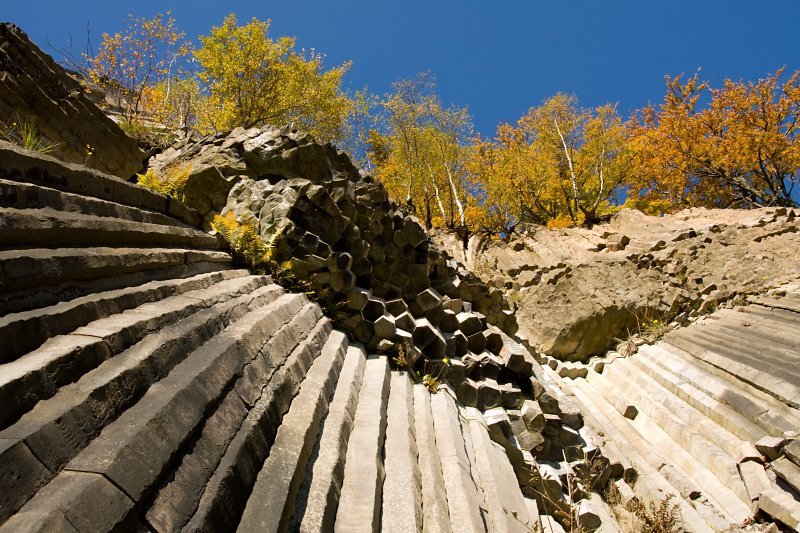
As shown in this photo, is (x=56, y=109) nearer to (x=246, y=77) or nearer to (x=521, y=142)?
(x=246, y=77)

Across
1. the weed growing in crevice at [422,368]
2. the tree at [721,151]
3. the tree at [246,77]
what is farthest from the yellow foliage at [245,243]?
the tree at [721,151]

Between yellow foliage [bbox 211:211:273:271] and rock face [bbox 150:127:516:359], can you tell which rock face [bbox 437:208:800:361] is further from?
yellow foliage [bbox 211:211:273:271]

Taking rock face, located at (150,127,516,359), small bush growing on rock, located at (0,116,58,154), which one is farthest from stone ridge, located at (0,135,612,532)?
small bush growing on rock, located at (0,116,58,154)

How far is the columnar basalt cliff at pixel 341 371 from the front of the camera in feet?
7.55

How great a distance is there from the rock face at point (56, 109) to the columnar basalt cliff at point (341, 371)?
195 millimetres

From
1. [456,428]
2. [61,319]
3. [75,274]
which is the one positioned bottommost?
[456,428]

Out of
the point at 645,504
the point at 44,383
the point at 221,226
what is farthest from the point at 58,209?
the point at 645,504

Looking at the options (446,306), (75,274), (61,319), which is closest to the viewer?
(61,319)

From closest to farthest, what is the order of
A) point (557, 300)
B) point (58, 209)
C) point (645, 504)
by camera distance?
point (58, 209) < point (645, 504) < point (557, 300)

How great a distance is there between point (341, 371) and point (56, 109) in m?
6.87

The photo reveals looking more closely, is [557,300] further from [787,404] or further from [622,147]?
[622,147]

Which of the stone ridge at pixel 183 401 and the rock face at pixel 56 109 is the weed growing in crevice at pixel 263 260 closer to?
the stone ridge at pixel 183 401

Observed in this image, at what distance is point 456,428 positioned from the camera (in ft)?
17.7

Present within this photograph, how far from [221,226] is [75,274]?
3.37m
